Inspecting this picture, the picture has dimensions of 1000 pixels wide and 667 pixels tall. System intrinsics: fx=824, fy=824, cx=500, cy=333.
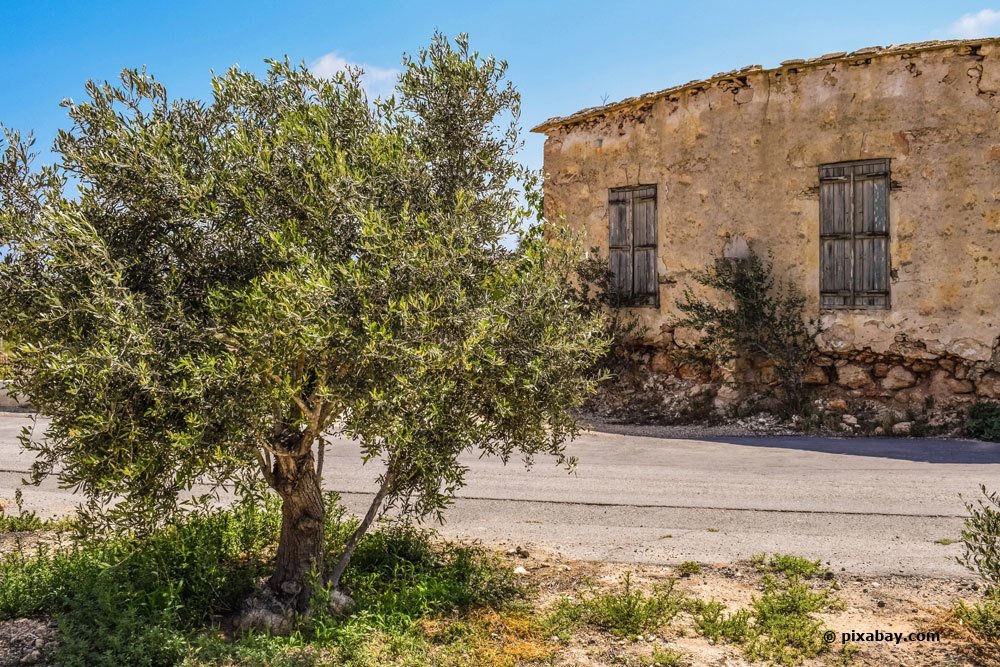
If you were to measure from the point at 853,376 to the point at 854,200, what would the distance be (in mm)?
2535

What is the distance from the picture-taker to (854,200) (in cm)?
1187

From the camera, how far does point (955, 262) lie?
11.2 meters

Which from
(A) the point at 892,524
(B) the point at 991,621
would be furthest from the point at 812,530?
(B) the point at 991,621

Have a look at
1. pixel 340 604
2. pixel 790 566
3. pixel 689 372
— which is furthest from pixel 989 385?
pixel 340 604

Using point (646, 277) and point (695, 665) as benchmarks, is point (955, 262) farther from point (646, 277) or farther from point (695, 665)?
point (695, 665)

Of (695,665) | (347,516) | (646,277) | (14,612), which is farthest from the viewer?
(646,277)

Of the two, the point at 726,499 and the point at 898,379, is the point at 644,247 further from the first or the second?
the point at 726,499

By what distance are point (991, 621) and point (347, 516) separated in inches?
180

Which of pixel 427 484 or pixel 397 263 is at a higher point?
pixel 397 263

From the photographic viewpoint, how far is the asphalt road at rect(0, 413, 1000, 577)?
5.79 meters

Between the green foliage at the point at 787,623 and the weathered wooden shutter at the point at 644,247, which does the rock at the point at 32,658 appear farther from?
the weathered wooden shutter at the point at 644,247

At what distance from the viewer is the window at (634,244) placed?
543 inches

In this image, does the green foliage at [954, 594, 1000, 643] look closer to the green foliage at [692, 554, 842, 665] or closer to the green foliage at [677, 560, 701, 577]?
the green foliage at [692, 554, 842, 665]

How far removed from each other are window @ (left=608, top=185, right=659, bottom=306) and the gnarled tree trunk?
988cm
